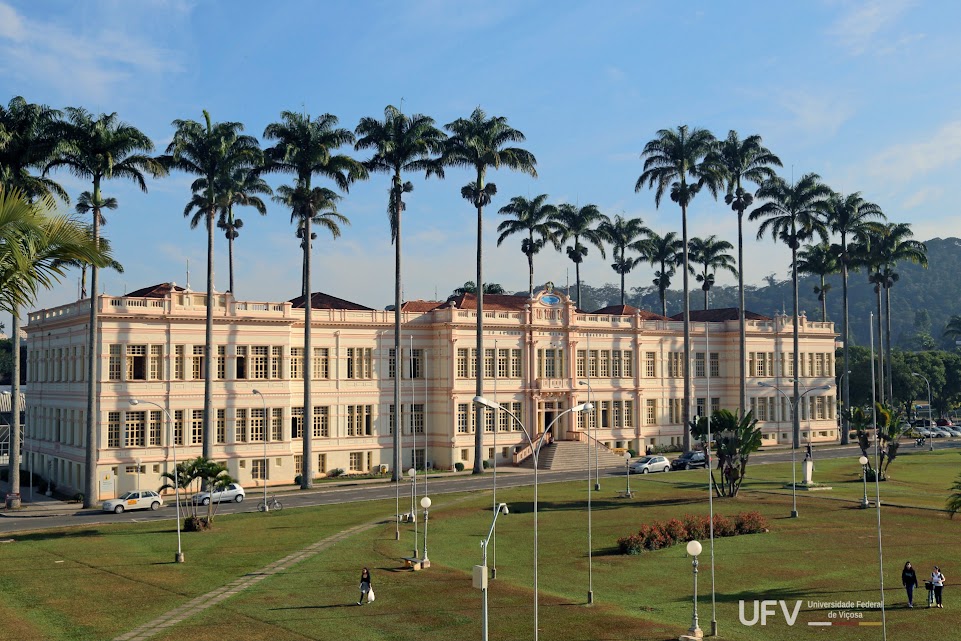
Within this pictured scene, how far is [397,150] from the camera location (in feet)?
241

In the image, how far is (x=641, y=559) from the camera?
41.9 metres

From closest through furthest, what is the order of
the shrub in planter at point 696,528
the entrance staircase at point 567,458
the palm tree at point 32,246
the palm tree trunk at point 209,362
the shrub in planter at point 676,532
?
1. the palm tree at point 32,246
2. the shrub in planter at point 676,532
3. the shrub in planter at point 696,528
4. the palm tree trunk at point 209,362
5. the entrance staircase at point 567,458

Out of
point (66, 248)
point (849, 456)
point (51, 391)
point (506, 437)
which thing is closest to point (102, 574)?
point (66, 248)

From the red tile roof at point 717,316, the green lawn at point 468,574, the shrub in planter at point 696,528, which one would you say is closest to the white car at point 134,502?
the green lawn at point 468,574

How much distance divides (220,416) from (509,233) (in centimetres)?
4101

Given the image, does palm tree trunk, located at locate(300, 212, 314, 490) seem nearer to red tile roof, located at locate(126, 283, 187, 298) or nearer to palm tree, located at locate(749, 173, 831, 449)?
red tile roof, located at locate(126, 283, 187, 298)

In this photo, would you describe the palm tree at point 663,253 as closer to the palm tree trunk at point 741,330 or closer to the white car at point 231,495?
the palm tree trunk at point 741,330

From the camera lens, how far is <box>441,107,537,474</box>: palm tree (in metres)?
77.1

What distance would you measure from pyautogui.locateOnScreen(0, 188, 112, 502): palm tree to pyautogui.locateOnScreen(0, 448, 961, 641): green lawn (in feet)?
69.1

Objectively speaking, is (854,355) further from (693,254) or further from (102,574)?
(102,574)

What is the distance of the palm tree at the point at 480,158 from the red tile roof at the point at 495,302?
6.62 m

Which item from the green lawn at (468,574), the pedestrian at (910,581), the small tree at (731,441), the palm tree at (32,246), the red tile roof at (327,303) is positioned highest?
the red tile roof at (327,303)

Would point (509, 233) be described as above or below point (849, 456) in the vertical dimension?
above

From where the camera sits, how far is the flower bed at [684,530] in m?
43.7
